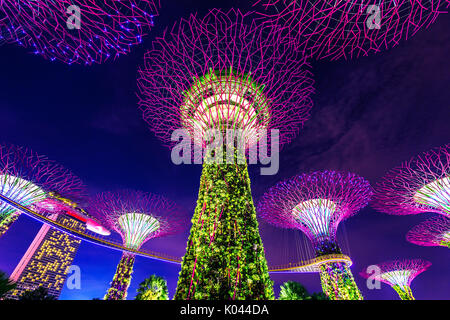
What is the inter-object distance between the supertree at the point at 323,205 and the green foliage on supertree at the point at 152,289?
1302 centimetres

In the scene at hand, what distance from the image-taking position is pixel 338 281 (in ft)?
54.5

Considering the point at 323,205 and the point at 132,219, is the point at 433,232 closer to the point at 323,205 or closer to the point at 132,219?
the point at 323,205

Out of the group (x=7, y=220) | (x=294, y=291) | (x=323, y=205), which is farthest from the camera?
(x=323, y=205)

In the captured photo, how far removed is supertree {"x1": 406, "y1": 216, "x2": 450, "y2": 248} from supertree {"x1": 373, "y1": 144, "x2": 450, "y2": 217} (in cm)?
725

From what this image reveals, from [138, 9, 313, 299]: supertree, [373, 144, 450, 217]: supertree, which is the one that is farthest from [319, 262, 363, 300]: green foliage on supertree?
[138, 9, 313, 299]: supertree

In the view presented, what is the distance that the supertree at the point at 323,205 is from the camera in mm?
17656

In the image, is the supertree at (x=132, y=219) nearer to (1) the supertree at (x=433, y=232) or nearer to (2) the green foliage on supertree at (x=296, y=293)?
(2) the green foliage on supertree at (x=296, y=293)

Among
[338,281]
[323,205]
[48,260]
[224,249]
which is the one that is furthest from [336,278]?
[48,260]

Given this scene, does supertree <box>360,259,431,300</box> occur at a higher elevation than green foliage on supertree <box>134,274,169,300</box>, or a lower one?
higher

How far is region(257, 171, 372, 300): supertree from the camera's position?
17656mm

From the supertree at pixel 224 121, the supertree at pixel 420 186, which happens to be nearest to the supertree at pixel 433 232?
the supertree at pixel 420 186

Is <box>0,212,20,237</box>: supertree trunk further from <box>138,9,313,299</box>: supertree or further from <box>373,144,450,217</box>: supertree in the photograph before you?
<box>373,144,450,217</box>: supertree

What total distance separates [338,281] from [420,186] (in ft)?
36.2
